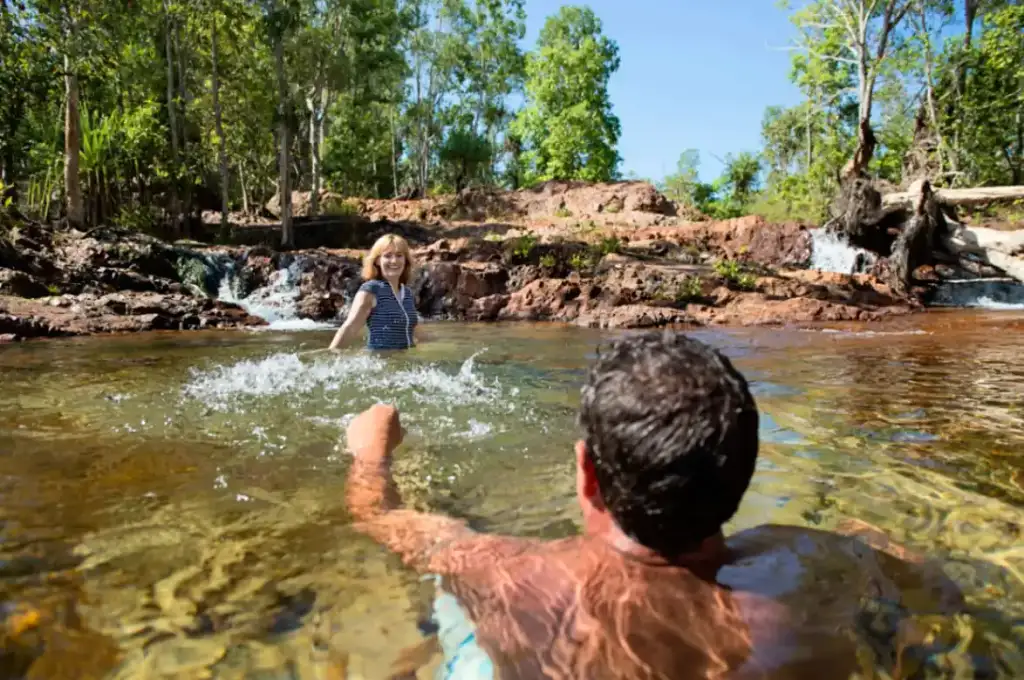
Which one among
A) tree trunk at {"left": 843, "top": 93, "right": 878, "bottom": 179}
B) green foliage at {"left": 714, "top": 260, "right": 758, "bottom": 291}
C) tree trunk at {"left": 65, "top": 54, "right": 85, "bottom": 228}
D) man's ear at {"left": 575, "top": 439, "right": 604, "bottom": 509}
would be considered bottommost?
man's ear at {"left": 575, "top": 439, "right": 604, "bottom": 509}

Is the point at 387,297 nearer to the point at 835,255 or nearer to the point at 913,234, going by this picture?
the point at 913,234

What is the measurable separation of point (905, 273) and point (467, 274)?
11.5 m

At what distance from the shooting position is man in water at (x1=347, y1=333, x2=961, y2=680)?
1.57 metres

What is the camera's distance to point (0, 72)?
35.7 ft

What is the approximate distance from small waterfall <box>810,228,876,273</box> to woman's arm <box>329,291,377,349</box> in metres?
16.8

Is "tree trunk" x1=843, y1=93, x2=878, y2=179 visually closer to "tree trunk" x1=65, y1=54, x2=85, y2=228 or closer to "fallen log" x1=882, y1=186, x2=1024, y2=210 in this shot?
"fallen log" x1=882, y1=186, x2=1024, y2=210

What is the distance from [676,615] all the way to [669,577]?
0.09 meters

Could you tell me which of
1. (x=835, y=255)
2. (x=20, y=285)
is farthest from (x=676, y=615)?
(x=835, y=255)

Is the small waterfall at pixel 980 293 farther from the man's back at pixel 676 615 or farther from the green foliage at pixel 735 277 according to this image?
the man's back at pixel 676 615

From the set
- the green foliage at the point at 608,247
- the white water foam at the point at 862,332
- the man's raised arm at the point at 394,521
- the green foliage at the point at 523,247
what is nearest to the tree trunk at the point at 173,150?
the green foliage at the point at 523,247

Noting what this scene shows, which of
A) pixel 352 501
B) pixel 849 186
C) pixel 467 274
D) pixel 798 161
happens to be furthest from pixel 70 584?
pixel 798 161

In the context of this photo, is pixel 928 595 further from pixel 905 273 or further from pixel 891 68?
pixel 891 68

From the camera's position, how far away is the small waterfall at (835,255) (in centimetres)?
1955

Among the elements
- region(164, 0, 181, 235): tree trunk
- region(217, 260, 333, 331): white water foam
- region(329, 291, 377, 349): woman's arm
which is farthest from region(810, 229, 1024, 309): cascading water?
region(164, 0, 181, 235): tree trunk
